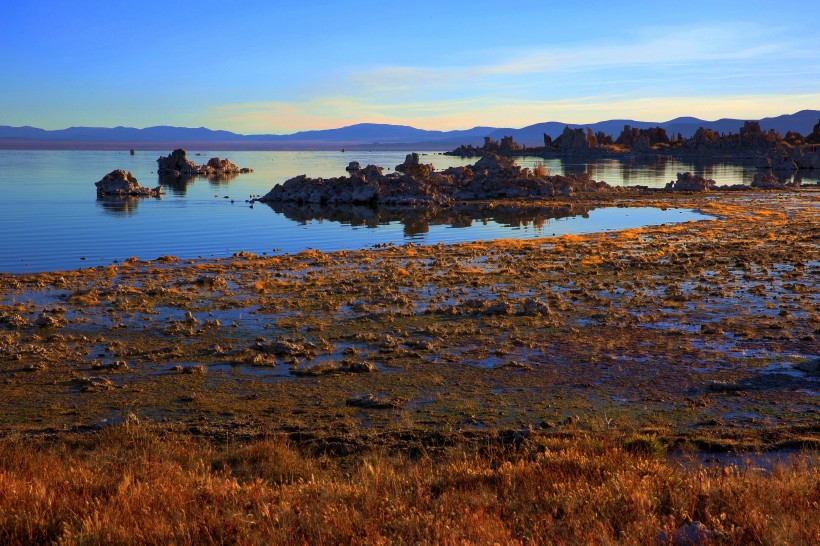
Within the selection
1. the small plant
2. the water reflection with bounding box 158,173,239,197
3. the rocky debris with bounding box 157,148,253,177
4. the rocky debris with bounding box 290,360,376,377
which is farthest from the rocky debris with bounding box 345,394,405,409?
the rocky debris with bounding box 157,148,253,177

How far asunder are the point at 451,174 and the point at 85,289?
155 ft

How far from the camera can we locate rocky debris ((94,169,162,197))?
2463 inches

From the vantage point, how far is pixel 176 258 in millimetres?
27469

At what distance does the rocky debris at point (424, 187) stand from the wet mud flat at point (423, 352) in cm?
3196

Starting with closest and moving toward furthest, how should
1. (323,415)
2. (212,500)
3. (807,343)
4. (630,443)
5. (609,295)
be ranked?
1. (212,500)
2. (630,443)
3. (323,415)
4. (807,343)
5. (609,295)

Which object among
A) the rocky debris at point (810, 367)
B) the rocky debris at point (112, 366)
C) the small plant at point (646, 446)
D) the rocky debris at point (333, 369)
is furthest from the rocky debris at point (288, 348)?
the rocky debris at point (810, 367)

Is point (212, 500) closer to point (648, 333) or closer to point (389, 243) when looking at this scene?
point (648, 333)

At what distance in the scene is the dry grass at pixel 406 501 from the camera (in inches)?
206

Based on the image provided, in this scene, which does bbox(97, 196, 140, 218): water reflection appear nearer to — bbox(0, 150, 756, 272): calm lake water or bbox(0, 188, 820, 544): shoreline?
bbox(0, 150, 756, 272): calm lake water

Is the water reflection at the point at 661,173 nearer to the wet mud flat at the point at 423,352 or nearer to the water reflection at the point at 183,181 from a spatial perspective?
the water reflection at the point at 183,181

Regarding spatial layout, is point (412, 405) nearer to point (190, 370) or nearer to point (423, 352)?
point (423, 352)

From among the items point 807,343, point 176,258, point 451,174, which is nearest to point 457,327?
point 807,343

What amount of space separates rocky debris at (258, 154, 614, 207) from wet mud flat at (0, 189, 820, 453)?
1258 inches

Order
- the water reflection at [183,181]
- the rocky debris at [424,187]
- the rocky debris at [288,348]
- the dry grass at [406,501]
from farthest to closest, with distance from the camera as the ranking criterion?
the water reflection at [183,181]
the rocky debris at [424,187]
the rocky debris at [288,348]
the dry grass at [406,501]
